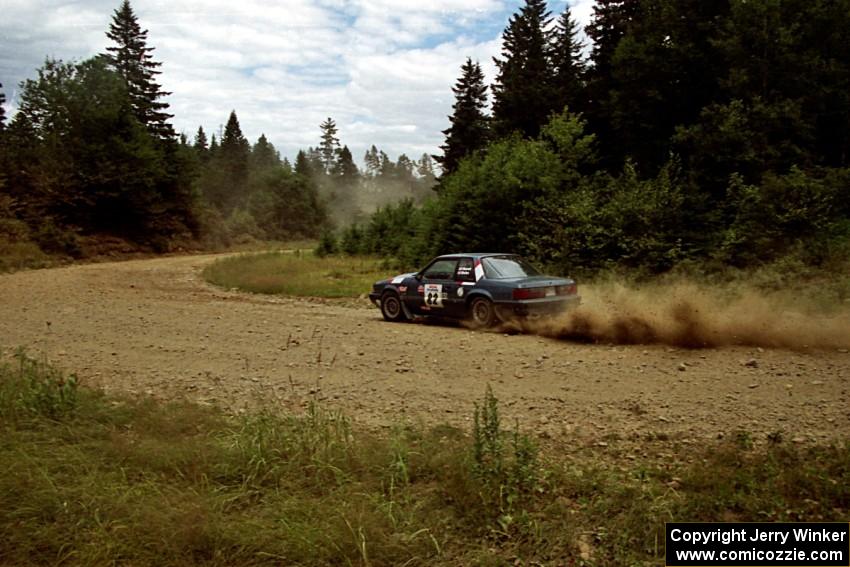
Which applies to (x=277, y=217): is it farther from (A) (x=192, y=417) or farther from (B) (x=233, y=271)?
(A) (x=192, y=417)

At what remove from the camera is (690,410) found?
617 cm

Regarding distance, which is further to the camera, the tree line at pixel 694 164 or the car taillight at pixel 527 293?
the tree line at pixel 694 164

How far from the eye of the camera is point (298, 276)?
23.8 meters

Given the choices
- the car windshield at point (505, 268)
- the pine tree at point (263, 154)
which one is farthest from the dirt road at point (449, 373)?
the pine tree at point (263, 154)

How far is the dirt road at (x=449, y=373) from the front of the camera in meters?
5.98

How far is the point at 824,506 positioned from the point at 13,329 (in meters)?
13.6

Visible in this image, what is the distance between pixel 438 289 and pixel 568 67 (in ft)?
100

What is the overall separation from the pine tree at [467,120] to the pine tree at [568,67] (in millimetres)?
6212

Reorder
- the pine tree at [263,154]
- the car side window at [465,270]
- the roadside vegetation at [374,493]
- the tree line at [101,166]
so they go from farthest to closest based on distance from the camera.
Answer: the pine tree at [263,154]
the tree line at [101,166]
the car side window at [465,270]
the roadside vegetation at [374,493]

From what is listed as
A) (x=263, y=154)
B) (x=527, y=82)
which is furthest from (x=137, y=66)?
(x=263, y=154)

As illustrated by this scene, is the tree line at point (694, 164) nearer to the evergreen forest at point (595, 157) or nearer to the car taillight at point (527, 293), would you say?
the evergreen forest at point (595, 157)

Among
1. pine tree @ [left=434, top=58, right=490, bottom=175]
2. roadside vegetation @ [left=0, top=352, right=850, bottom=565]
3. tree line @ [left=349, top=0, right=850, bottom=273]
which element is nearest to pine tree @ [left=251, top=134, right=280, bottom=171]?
pine tree @ [left=434, top=58, right=490, bottom=175]

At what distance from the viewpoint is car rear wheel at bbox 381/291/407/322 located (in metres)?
13.3

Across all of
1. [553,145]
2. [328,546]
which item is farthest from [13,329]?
[553,145]
